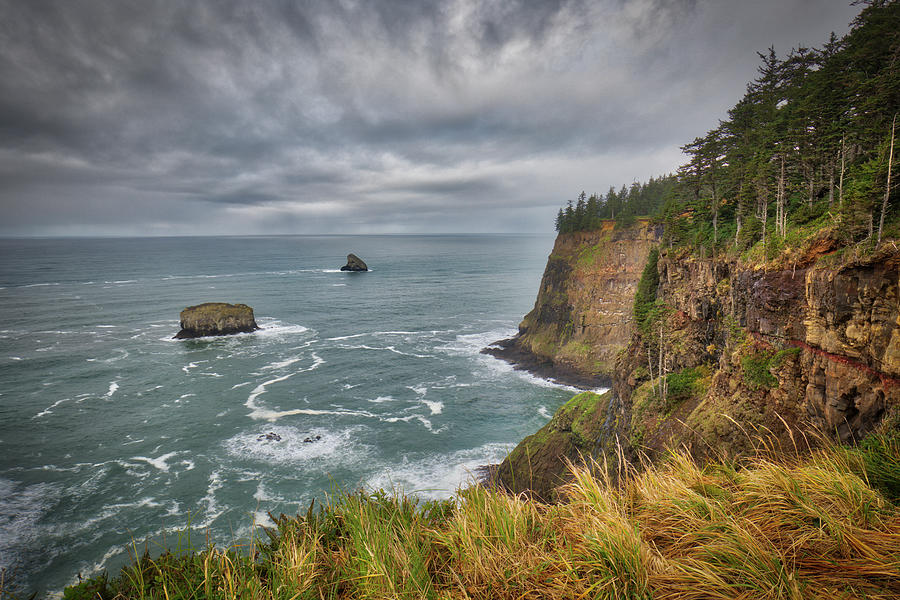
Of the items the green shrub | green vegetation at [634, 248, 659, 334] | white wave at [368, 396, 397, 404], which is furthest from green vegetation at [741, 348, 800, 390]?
white wave at [368, 396, 397, 404]

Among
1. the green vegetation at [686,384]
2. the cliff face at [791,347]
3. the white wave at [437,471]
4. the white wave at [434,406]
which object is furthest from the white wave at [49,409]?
the green vegetation at [686,384]

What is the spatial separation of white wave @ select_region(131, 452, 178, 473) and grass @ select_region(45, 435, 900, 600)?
33.8m

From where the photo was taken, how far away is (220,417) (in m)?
40.4

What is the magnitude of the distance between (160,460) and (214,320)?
41.9 m

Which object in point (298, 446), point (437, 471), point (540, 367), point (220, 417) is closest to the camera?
point (437, 471)

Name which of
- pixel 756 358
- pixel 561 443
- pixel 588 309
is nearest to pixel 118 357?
pixel 561 443

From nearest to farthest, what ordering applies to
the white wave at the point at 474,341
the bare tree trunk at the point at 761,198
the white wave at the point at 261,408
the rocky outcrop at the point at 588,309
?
the bare tree trunk at the point at 761,198
the white wave at the point at 261,408
the rocky outcrop at the point at 588,309
the white wave at the point at 474,341

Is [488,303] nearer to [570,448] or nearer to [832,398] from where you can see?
[570,448]

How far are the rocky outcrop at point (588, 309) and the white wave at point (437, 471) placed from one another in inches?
907

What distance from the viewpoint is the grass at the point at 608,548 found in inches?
127

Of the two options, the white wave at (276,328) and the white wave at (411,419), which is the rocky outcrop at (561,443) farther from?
the white wave at (276,328)

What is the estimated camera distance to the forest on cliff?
15.8 m

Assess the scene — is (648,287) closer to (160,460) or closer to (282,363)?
(160,460)

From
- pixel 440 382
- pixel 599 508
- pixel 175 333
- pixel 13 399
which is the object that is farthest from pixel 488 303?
pixel 599 508
